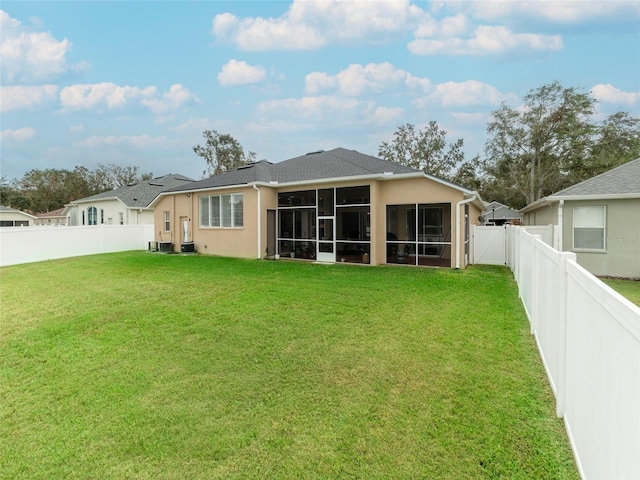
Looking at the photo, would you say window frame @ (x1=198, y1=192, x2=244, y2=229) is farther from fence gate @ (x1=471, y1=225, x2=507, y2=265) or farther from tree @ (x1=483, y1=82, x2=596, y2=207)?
tree @ (x1=483, y1=82, x2=596, y2=207)

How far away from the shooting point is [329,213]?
13758mm

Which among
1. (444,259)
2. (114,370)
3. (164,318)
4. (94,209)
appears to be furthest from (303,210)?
(94,209)

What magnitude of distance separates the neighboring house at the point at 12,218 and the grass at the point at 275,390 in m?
34.1

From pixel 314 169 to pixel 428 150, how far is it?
23161 millimetres

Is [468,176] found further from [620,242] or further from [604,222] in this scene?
[620,242]

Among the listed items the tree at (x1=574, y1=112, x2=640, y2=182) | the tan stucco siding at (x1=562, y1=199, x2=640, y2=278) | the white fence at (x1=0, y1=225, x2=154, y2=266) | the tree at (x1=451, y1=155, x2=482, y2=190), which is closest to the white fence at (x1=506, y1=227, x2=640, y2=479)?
the tan stucco siding at (x1=562, y1=199, x2=640, y2=278)

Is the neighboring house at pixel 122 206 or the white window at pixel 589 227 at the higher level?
the neighboring house at pixel 122 206

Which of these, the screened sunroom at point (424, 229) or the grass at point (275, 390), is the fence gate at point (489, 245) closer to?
the screened sunroom at point (424, 229)

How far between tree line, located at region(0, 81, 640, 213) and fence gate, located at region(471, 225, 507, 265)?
18904mm

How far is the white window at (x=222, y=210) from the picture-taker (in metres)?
14.9

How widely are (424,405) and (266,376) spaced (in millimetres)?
1713

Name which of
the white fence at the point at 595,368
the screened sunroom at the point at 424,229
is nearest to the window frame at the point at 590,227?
the screened sunroom at the point at 424,229

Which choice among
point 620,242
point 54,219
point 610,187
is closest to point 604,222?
point 620,242

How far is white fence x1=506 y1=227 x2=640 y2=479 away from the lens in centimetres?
131
